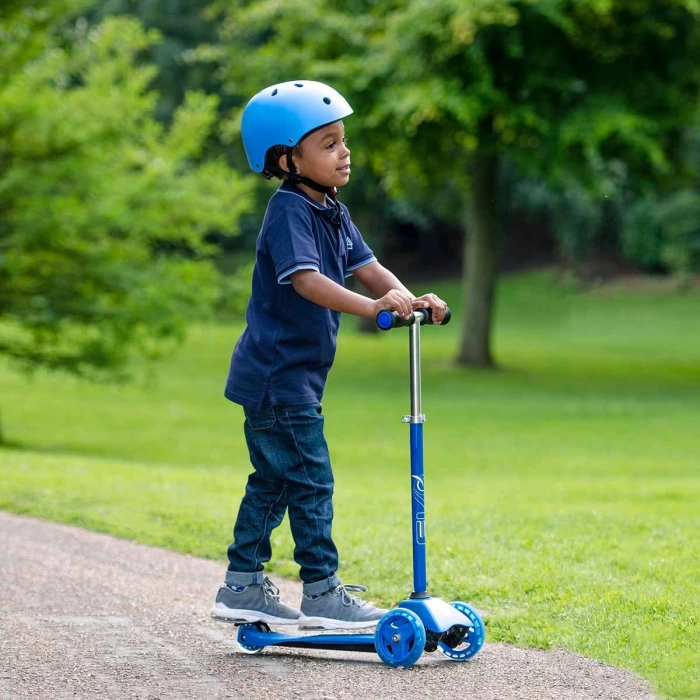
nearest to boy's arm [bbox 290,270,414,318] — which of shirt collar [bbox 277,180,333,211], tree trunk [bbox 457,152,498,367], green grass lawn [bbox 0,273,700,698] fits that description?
shirt collar [bbox 277,180,333,211]

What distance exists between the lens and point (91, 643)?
4.71 m

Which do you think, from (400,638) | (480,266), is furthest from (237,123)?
(400,638)

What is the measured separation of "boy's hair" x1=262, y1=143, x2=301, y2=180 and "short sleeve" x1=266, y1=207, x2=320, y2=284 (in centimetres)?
20

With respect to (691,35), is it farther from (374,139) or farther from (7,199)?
(7,199)

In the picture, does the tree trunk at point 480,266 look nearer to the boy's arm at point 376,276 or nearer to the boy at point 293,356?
the boy's arm at point 376,276

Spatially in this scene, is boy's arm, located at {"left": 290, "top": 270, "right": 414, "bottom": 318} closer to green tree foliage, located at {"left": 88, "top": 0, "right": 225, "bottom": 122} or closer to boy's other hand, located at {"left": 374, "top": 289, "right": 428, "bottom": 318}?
boy's other hand, located at {"left": 374, "top": 289, "right": 428, "bottom": 318}

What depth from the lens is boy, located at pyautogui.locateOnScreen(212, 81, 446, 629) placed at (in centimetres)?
443

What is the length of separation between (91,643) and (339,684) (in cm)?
110

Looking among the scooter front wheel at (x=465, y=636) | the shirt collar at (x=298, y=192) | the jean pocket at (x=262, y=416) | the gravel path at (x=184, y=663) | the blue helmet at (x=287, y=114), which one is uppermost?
the blue helmet at (x=287, y=114)

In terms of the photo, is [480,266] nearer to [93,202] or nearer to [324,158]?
[93,202]

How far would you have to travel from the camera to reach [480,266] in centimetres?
2409

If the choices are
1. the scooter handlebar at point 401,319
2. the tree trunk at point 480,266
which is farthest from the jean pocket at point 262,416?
the tree trunk at point 480,266

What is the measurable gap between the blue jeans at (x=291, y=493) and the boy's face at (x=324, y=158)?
836 mm

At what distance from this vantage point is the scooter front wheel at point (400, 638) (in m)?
4.24
